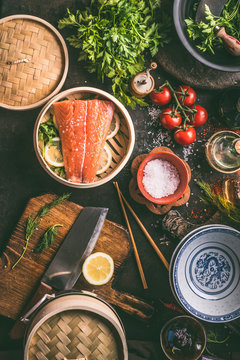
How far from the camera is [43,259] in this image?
2.20 m

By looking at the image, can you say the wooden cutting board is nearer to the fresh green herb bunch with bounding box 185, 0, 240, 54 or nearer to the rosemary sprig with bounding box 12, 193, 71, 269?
the rosemary sprig with bounding box 12, 193, 71, 269

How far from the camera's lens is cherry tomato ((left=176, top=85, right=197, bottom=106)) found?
2.30 m

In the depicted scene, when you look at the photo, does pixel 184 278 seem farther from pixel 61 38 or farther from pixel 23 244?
pixel 61 38

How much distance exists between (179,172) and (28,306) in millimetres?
1402

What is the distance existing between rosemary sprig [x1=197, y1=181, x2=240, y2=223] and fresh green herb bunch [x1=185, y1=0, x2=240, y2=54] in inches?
38.3

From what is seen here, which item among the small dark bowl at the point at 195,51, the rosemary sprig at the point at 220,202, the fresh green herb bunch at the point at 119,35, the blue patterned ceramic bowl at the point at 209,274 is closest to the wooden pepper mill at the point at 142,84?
the fresh green herb bunch at the point at 119,35

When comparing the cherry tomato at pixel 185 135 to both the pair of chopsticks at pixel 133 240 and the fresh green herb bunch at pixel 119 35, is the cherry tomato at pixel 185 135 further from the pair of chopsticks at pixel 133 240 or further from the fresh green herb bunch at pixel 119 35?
the pair of chopsticks at pixel 133 240

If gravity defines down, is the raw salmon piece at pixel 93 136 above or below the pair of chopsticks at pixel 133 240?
above

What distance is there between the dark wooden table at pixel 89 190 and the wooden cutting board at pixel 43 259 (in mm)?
154

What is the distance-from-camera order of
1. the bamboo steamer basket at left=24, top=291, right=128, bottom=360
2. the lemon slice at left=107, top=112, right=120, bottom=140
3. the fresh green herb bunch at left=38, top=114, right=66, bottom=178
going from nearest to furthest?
the bamboo steamer basket at left=24, top=291, right=128, bottom=360 → the fresh green herb bunch at left=38, top=114, right=66, bottom=178 → the lemon slice at left=107, top=112, right=120, bottom=140

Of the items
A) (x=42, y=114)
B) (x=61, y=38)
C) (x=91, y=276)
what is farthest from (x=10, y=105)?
(x=91, y=276)

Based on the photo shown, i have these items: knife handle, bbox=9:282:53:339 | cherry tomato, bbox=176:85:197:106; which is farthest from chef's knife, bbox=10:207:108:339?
cherry tomato, bbox=176:85:197:106

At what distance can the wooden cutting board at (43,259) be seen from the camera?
217 cm

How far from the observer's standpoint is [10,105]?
2.22 meters
